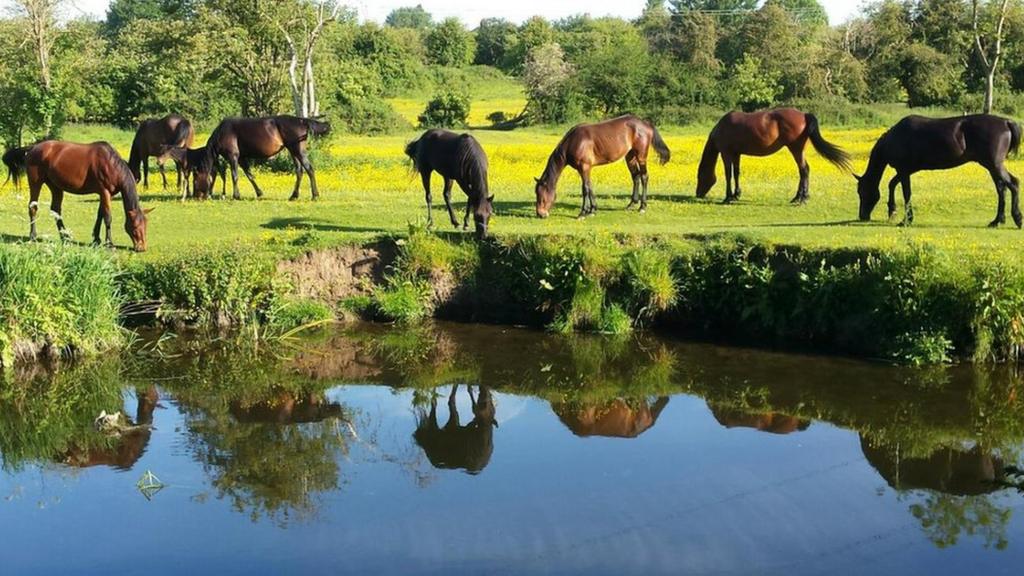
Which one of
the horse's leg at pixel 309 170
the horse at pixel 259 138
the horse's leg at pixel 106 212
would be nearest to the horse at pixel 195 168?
the horse at pixel 259 138

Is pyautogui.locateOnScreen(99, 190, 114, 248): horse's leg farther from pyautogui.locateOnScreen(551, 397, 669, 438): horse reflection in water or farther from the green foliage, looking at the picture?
pyautogui.locateOnScreen(551, 397, 669, 438): horse reflection in water

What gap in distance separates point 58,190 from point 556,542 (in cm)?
1164

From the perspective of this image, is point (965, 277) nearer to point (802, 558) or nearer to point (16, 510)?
point (802, 558)

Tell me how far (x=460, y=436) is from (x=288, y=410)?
2087 mm

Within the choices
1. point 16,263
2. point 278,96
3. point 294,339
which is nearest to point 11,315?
point 16,263

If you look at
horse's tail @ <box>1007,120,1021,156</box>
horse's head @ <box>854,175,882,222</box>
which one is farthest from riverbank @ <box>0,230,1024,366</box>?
horse's tail @ <box>1007,120,1021,156</box>

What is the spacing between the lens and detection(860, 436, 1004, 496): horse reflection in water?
9094 millimetres

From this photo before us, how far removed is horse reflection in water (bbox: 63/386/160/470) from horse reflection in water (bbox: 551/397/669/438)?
4338 mm

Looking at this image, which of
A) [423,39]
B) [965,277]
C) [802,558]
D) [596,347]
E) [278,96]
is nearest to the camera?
[802,558]

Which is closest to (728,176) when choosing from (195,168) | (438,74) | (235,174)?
(235,174)

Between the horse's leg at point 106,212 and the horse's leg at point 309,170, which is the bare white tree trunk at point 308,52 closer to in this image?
the horse's leg at point 309,170

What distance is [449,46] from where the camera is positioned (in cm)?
7206

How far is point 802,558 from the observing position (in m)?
7.62

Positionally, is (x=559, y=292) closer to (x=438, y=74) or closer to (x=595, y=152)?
(x=595, y=152)
